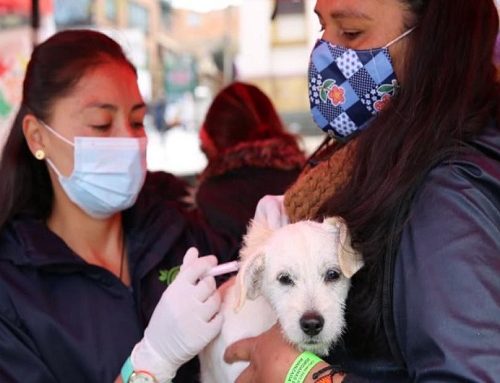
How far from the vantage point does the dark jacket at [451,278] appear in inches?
45.1

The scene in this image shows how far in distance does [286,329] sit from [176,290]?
42cm

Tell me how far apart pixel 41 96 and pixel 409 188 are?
1444 millimetres

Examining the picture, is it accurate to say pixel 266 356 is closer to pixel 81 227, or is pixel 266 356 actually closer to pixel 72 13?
pixel 81 227

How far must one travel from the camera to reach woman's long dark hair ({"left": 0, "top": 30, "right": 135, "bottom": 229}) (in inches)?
89.8

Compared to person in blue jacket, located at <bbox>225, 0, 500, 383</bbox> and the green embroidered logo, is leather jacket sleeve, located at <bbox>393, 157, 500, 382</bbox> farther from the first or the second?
A: the green embroidered logo

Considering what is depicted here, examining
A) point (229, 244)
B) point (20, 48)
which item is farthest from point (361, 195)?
point (20, 48)

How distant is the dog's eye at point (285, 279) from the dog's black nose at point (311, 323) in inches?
3.8

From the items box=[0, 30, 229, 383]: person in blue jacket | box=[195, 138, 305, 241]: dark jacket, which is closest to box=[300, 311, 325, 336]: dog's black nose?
box=[0, 30, 229, 383]: person in blue jacket

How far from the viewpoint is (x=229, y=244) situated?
2434 mm

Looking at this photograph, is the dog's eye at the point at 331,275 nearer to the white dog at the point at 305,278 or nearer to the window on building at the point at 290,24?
the white dog at the point at 305,278

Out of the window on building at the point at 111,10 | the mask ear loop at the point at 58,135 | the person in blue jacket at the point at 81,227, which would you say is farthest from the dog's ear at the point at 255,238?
the window on building at the point at 111,10

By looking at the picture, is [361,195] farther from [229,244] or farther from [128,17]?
[128,17]

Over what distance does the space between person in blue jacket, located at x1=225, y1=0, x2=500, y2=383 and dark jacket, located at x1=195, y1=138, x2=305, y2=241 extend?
174cm

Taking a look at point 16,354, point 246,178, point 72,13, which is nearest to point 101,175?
point 16,354
